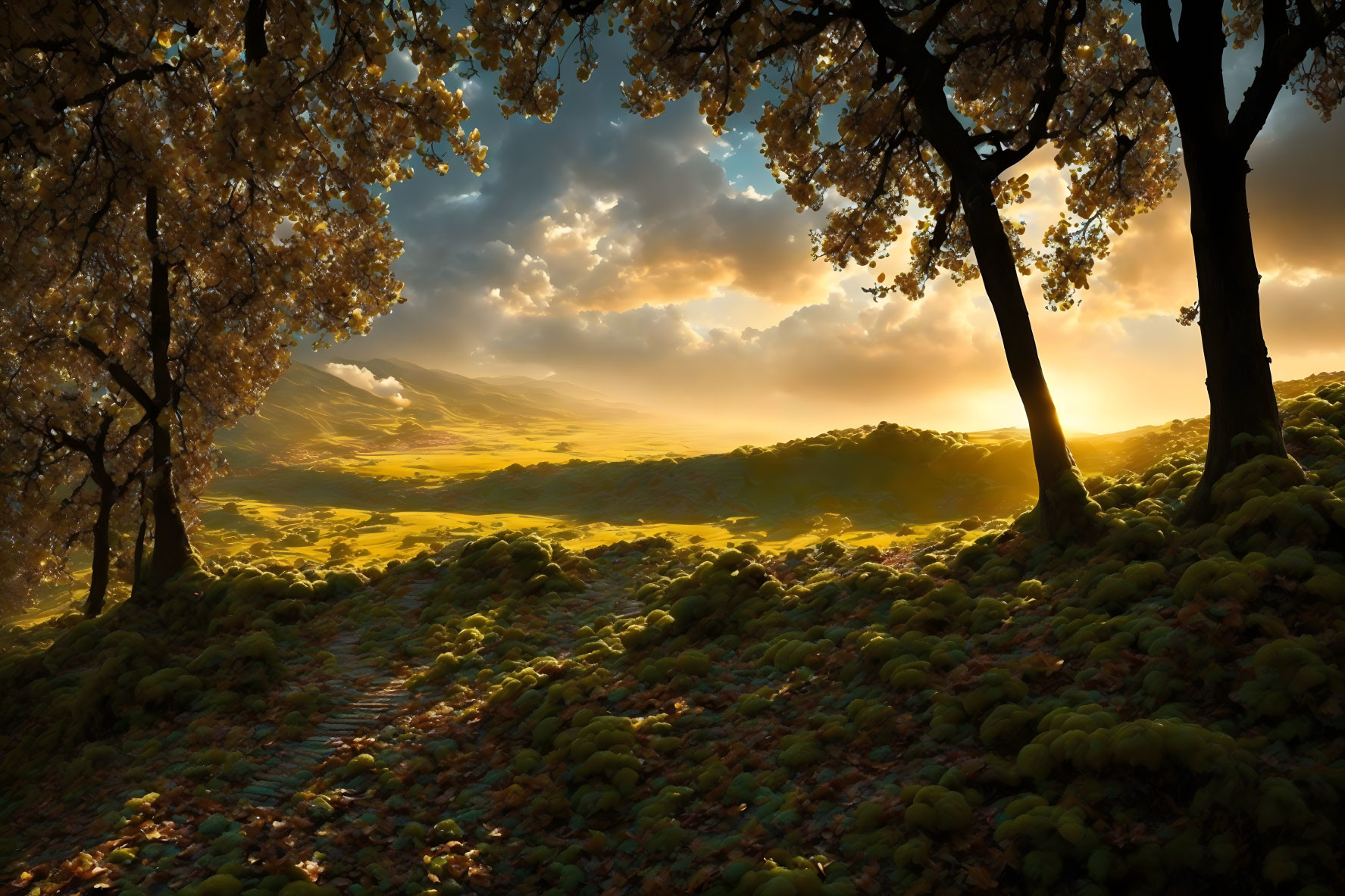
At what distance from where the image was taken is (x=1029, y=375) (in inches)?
530

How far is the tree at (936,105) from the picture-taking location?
1345 cm

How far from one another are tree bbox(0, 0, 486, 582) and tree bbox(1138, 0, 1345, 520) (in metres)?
11.0

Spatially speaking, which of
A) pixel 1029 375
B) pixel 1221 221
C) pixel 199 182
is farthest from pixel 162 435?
pixel 1221 221

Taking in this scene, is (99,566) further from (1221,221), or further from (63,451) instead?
(1221,221)

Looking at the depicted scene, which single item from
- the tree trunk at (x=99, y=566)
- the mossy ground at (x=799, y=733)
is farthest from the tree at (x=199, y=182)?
the mossy ground at (x=799, y=733)

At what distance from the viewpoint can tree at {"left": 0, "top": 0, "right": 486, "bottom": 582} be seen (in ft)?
39.1

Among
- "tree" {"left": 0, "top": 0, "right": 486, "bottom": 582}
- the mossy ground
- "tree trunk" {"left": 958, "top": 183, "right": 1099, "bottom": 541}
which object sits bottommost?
the mossy ground

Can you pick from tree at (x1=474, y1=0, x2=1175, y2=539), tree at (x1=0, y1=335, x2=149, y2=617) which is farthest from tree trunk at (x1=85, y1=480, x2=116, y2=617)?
tree at (x1=474, y1=0, x2=1175, y2=539)

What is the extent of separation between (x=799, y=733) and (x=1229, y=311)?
8.81 meters

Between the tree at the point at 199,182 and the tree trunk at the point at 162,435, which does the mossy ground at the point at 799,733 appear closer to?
the tree trunk at the point at 162,435

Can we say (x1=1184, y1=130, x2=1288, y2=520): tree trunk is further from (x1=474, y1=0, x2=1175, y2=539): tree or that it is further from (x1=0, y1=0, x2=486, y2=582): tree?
(x1=0, y1=0, x2=486, y2=582): tree

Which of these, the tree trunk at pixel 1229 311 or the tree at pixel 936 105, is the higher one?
the tree at pixel 936 105

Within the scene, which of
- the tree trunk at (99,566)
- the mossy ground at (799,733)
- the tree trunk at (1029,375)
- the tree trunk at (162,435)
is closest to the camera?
the mossy ground at (799,733)

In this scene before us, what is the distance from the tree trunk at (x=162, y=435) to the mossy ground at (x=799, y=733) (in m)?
2.90
